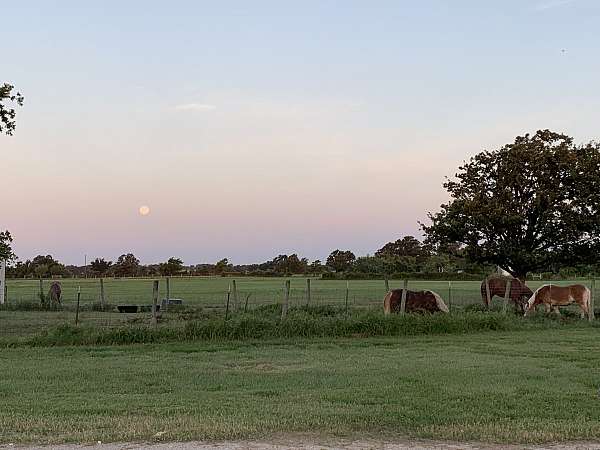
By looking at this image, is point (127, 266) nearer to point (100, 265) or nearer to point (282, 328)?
point (100, 265)

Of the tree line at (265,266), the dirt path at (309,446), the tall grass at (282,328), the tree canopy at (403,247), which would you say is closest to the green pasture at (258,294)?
the tall grass at (282,328)

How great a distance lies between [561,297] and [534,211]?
5.17 meters

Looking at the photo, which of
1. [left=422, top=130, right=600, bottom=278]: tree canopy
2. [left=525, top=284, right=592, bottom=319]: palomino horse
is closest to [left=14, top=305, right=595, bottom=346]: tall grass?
[left=525, top=284, right=592, bottom=319]: palomino horse

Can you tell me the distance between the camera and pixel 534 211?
28453 mm

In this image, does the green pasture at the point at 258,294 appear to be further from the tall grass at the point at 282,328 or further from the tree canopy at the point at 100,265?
the tree canopy at the point at 100,265

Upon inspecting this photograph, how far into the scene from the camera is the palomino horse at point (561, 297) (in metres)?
23.9

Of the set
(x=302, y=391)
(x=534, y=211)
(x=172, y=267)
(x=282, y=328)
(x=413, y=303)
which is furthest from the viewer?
(x=172, y=267)

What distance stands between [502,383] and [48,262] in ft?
493

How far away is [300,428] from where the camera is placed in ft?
24.8

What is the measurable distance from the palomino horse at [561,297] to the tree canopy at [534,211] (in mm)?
3793

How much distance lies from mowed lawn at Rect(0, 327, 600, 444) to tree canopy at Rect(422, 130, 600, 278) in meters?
12.8

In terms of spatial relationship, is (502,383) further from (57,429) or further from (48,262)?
(48,262)

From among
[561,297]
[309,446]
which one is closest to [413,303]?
[561,297]

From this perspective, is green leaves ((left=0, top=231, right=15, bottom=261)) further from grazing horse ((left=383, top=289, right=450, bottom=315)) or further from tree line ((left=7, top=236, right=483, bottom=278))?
tree line ((left=7, top=236, right=483, bottom=278))
